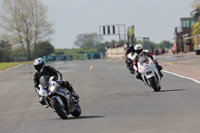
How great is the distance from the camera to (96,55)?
10850 cm

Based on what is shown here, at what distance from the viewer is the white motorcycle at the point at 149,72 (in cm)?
1583

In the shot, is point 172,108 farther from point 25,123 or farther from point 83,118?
point 25,123

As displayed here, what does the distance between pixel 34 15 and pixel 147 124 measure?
96888 mm

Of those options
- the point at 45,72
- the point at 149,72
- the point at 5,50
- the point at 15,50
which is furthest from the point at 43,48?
the point at 45,72

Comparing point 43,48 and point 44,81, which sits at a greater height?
point 44,81

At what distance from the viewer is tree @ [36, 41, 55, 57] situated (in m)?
116

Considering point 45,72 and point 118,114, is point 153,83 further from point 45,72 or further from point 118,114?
point 45,72

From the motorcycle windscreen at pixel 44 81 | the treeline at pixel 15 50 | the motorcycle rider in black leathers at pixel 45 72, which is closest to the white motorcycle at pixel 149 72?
the motorcycle rider in black leathers at pixel 45 72

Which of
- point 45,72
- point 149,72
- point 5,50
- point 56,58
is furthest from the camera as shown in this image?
point 5,50

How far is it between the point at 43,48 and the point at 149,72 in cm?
10451

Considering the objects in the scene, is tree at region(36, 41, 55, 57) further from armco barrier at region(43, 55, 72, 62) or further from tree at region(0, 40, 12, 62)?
armco barrier at region(43, 55, 72, 62)

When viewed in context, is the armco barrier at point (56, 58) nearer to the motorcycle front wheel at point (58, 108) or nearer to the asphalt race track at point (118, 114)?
the asphalt race track at point (118, 114)

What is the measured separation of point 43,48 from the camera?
11919 centimetres

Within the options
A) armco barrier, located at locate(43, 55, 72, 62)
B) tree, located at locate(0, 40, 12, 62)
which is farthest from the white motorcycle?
tree, located at locate(0, 40, 12, 62)
